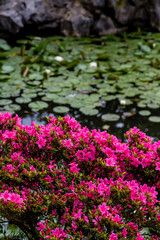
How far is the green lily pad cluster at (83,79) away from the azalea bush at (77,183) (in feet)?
5.15

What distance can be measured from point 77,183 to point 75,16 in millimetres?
4804

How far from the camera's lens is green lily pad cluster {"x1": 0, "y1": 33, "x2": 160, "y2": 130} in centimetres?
324

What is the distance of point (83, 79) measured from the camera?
392 centimetres

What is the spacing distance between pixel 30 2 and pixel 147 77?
8.73 feet

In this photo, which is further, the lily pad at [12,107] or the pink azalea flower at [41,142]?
the lily pad at [12,107]

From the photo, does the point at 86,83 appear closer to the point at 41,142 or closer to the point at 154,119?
the point at 154,119

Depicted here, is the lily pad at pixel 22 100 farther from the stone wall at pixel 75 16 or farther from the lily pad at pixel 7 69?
the stone wall at pixel 75 16

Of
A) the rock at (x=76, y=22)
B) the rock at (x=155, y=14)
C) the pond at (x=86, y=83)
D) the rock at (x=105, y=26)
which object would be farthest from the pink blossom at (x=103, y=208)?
the rock at (x=155, y=14)

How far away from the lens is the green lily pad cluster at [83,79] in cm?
324

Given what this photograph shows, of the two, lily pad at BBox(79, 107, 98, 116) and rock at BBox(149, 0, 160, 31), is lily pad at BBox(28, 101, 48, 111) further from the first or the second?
rock at BBox(149, 0, 160, 31)

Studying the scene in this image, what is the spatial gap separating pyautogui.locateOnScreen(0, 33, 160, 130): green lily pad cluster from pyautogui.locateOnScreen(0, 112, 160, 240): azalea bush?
5.15 ft

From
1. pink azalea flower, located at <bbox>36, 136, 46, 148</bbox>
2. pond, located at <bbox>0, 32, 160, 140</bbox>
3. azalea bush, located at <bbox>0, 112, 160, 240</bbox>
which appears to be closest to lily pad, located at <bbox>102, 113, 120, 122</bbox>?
pond, located at <bbox>0, 32, 160, 140</bbox>

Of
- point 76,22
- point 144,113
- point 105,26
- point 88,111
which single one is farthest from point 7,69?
point 105,26

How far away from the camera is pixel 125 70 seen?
4.09 meters
